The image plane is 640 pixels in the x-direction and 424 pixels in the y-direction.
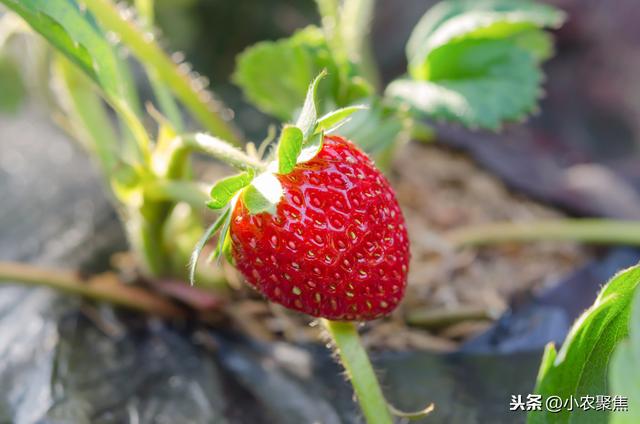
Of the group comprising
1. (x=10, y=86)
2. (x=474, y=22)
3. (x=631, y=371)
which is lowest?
(x=631, y=371)

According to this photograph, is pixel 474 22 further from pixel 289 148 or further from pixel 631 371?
pixel 631 371

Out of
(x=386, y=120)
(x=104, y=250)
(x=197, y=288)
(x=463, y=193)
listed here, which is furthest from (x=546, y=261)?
(x=104, y=250)

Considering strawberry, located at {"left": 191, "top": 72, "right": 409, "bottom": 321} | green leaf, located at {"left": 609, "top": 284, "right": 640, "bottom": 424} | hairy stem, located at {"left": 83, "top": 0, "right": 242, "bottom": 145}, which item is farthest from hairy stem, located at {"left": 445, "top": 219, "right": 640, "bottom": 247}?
green leaf, located at {"left": 609, "top": 284, "right": 640, "bottom": 424}

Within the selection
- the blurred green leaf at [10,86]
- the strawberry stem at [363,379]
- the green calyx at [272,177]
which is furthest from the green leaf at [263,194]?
the blurred green leaf at [10,86]

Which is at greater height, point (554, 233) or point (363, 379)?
point (554, 233)

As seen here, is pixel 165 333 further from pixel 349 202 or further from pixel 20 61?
pixel 20 61

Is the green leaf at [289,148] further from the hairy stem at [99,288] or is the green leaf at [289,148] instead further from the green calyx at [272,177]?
the hairy stem at [99,288]

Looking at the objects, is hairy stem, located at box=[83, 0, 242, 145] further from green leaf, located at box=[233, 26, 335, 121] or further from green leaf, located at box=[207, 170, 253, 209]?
green leaf, located at box=[207, 170, 253, 209]

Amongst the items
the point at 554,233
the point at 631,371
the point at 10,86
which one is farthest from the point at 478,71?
the point at 10,86
